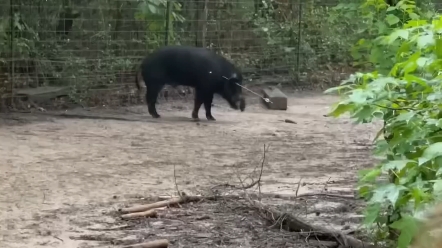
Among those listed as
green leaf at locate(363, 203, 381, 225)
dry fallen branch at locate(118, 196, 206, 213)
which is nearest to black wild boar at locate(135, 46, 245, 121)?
dry fallen branch at locate(118, 196, 206, 213)

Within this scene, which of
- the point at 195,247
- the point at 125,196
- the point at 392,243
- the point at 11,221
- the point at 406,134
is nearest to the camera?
the point at 406,134

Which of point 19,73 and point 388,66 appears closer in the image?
point 388,66

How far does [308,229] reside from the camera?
4348 millimetres

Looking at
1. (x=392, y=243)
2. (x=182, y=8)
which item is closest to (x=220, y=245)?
(x=392, y=243)

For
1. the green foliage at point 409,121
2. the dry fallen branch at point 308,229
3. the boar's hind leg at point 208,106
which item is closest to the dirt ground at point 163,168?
the dry fallen branch at point 308,229

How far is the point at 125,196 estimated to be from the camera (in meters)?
5.32

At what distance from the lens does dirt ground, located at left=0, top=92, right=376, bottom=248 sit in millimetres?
4438

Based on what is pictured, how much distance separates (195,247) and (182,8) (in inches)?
299

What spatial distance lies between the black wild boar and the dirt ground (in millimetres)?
333

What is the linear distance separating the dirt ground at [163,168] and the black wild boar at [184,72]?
1.09ft

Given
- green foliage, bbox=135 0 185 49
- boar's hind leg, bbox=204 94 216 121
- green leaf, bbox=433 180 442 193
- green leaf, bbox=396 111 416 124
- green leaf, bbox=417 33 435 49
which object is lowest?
boar's hind leg, bbox=204 94 216 121

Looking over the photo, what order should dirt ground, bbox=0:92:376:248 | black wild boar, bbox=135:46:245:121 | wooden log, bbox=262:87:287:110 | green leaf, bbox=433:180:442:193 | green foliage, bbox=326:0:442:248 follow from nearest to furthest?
green leaf, bbox=433:180:442:193 < green foliage, bbox=326:0:442:248 < dirt ground, bbox=0:92:376:248 < black wild boar, bbox=135:46:245:121 < wooden log, bbox=262:87:287:110

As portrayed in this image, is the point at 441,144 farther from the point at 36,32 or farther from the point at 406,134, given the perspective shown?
the point at 36,32

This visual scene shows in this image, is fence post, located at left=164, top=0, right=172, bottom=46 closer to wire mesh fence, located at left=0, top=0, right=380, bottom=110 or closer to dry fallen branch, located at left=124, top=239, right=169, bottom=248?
wire mesh fence, located at left=0, top=0, right=380, bottom=110
